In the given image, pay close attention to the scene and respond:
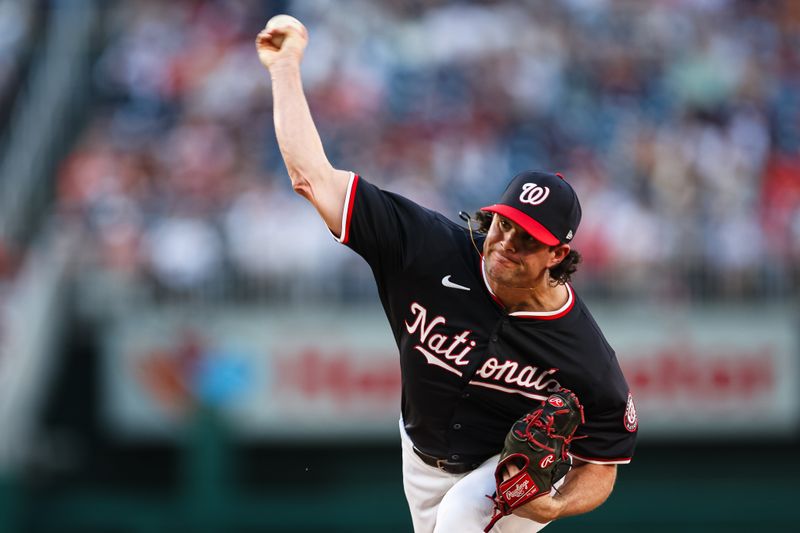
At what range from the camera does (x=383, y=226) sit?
4574mm

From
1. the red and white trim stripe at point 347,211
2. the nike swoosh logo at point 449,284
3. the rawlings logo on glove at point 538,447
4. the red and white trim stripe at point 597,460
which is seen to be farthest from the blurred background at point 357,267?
the red and white trim stripe at point 347,211

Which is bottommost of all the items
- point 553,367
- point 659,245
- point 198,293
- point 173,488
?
point 173,488

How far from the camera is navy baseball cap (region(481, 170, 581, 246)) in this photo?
176 inches

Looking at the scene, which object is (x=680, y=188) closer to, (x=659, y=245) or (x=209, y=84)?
(x=659, y=245)

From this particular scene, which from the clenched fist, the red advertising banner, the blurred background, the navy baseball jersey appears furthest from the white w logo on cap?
the red advertising banner

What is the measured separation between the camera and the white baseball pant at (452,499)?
4.83 metres

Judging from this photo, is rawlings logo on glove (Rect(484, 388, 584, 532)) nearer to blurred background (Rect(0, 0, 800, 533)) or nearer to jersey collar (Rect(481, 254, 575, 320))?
jersey collar (Rect(481, 254, 575, 320))

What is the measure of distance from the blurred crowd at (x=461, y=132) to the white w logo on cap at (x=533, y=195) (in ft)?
23.8

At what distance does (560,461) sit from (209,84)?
10.1 m

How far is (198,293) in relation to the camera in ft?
39.8

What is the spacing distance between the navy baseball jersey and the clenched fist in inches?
21.0

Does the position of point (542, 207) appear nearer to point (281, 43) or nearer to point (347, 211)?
point (347, 211)

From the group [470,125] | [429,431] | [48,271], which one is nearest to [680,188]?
[470,125]

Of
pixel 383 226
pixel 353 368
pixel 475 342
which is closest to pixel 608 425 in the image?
pixel 475 342
